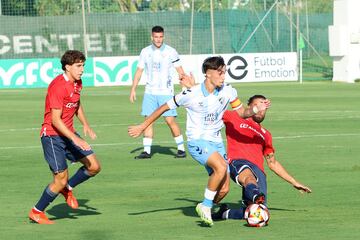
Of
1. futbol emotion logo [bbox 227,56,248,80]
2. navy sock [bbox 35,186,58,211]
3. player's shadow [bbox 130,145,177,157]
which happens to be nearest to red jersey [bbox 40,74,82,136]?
navy sock [bbox 35,186,58,211]

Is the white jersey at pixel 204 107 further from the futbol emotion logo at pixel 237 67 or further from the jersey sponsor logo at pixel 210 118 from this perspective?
the futbol emotion logo at pixel 237 67

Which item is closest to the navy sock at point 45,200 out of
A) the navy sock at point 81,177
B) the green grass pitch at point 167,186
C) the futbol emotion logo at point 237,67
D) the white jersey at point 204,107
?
the green grass pitch at point 167,186

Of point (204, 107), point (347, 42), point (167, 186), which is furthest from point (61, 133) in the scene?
point (347, 42)

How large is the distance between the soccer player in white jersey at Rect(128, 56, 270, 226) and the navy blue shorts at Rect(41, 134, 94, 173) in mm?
983

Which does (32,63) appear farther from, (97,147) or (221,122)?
(221,122)

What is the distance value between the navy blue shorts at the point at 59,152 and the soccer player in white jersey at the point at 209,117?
3.23 feet

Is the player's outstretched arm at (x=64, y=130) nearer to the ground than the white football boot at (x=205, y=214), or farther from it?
farther from it

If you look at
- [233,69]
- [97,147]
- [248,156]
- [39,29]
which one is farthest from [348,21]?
[248,156]

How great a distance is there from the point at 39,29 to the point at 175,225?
135ft

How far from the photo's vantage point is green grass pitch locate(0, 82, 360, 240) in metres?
11.7

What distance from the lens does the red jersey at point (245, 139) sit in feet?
41.3

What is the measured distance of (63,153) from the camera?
12547mm

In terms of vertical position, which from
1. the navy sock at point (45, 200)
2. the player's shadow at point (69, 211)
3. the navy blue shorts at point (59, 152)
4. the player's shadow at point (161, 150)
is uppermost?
the navy blue shorts at point (59, 152)

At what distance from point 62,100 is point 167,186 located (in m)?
3.52
